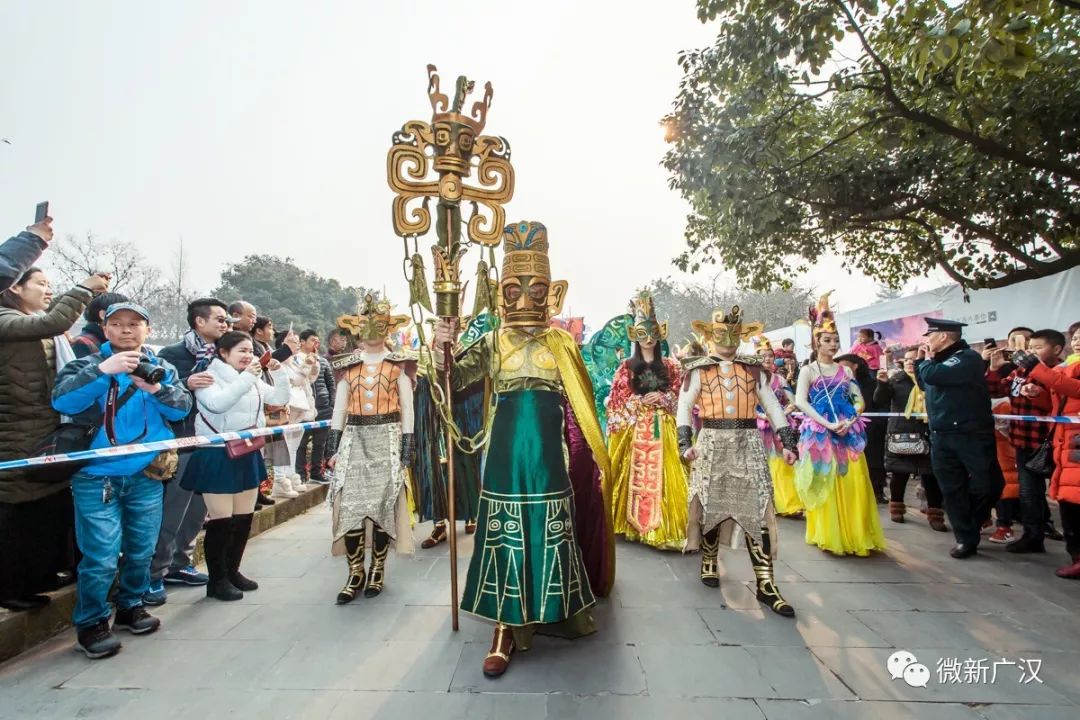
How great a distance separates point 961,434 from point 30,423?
7011 mm

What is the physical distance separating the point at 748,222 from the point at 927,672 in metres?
6.10

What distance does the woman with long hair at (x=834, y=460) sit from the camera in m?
4.99

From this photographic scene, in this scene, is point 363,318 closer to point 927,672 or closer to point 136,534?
point 136,534

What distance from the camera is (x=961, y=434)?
16.4ft

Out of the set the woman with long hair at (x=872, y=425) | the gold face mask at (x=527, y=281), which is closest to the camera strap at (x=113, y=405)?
the gold face mask at (x=527, y=281)

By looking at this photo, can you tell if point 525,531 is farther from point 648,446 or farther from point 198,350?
point 198,350

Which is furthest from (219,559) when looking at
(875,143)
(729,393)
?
(875,143)

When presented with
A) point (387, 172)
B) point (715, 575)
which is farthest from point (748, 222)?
point (387, 172)

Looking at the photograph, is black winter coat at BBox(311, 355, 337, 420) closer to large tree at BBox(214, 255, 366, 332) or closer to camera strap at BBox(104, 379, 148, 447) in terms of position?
camera strap at BBox(104, 379, 148, 447)

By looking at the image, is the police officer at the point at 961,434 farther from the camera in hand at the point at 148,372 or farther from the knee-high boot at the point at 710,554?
the camera in hand at the point at 148,372

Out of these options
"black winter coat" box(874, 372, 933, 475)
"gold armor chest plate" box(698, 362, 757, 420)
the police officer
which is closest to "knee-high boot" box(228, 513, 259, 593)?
"gold armor chest plate" box(698, 362, 757, 420)

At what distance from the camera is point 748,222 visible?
7.80 metres

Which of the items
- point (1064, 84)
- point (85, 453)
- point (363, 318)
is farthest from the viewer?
point (1064, 84)

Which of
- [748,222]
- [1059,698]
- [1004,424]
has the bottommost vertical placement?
[1059,698]
